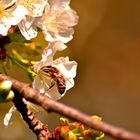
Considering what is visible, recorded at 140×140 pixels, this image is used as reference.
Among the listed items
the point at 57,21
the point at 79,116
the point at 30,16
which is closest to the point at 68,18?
the point at 57,21

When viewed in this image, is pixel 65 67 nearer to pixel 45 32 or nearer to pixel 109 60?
pixel 45 32

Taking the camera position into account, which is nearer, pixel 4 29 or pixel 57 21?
pixel 4 29

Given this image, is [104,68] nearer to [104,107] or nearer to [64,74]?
[104,107]

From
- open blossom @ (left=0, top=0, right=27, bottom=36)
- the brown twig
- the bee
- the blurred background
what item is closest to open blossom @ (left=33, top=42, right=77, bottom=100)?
the bee

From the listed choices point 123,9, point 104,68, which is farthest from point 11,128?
point 123,9

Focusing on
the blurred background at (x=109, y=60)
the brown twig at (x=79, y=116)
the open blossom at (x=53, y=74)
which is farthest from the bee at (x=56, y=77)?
the blurred background at (x=109, y=60)

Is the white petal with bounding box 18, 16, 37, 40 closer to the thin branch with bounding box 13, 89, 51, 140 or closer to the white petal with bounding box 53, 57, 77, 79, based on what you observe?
the white petal with bounding box 53, 57, 77, 79
